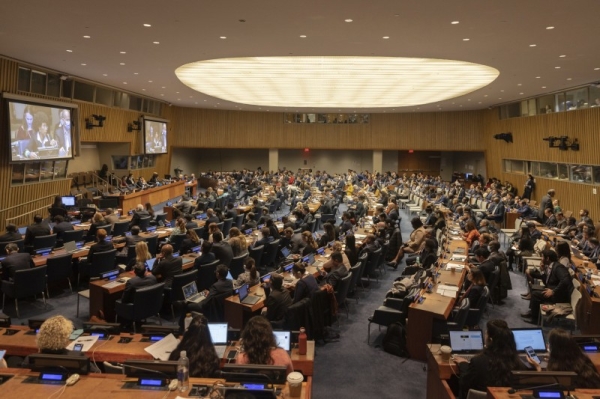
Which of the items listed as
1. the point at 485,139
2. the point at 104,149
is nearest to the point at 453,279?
the point at 104,149

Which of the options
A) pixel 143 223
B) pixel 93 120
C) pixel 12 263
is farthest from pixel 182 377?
pixel 93 120

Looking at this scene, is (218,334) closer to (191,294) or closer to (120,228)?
(191,294)

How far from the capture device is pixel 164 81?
18641 mm

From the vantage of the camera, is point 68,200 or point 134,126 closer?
point 68,200

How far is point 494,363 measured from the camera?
4301mm

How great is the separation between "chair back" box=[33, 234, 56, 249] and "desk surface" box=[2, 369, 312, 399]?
24.4 ft

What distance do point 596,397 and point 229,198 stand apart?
18309mm

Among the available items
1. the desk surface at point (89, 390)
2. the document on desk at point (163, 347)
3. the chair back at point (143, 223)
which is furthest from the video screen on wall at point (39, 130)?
the desk surface at point (89, 390)

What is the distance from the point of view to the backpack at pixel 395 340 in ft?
23.2

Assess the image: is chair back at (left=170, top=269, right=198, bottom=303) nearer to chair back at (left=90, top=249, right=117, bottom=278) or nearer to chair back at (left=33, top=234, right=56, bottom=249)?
chair back at (left=90, top=249, right=117, bottom=278)

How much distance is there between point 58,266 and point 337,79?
13125mm

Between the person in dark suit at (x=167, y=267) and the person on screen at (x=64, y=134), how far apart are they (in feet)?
36.0

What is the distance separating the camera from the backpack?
7.08m

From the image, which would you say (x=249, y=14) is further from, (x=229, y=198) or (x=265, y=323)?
(x=229, y=198)
